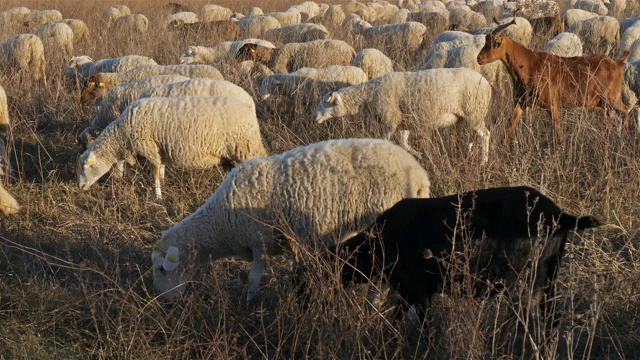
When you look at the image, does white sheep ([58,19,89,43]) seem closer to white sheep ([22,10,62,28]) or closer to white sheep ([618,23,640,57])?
white sheep ([22,10,62,28])

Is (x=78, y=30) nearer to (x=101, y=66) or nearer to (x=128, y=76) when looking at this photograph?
(x=101, y=66)

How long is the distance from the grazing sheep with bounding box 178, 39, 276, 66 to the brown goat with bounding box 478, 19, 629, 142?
5.81 meters

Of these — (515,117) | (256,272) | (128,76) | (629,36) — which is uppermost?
(256,272)

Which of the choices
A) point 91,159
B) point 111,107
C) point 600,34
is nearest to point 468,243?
point 91,159

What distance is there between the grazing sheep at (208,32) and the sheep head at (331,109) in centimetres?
846

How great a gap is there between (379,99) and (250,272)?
3.70 metres

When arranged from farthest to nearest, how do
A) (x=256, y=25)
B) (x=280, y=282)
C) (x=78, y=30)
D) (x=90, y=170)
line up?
(x=256, y=25) < (x=78, y=30) < (x=90, y=170) < (x=280, y=282)

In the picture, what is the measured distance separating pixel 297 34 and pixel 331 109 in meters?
9.44

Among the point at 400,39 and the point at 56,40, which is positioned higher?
the point at 400,39

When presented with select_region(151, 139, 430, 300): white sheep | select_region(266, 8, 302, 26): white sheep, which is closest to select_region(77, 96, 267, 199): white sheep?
select_region(151, 139, 430, 300): white sheep

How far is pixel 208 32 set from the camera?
18.2 meters

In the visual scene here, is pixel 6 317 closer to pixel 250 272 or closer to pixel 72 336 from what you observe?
pixel 72 336

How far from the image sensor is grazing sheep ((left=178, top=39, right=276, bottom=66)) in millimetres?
13844

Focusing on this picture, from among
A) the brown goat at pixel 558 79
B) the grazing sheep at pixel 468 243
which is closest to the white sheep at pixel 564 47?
the brown goat at pixel 558 79
